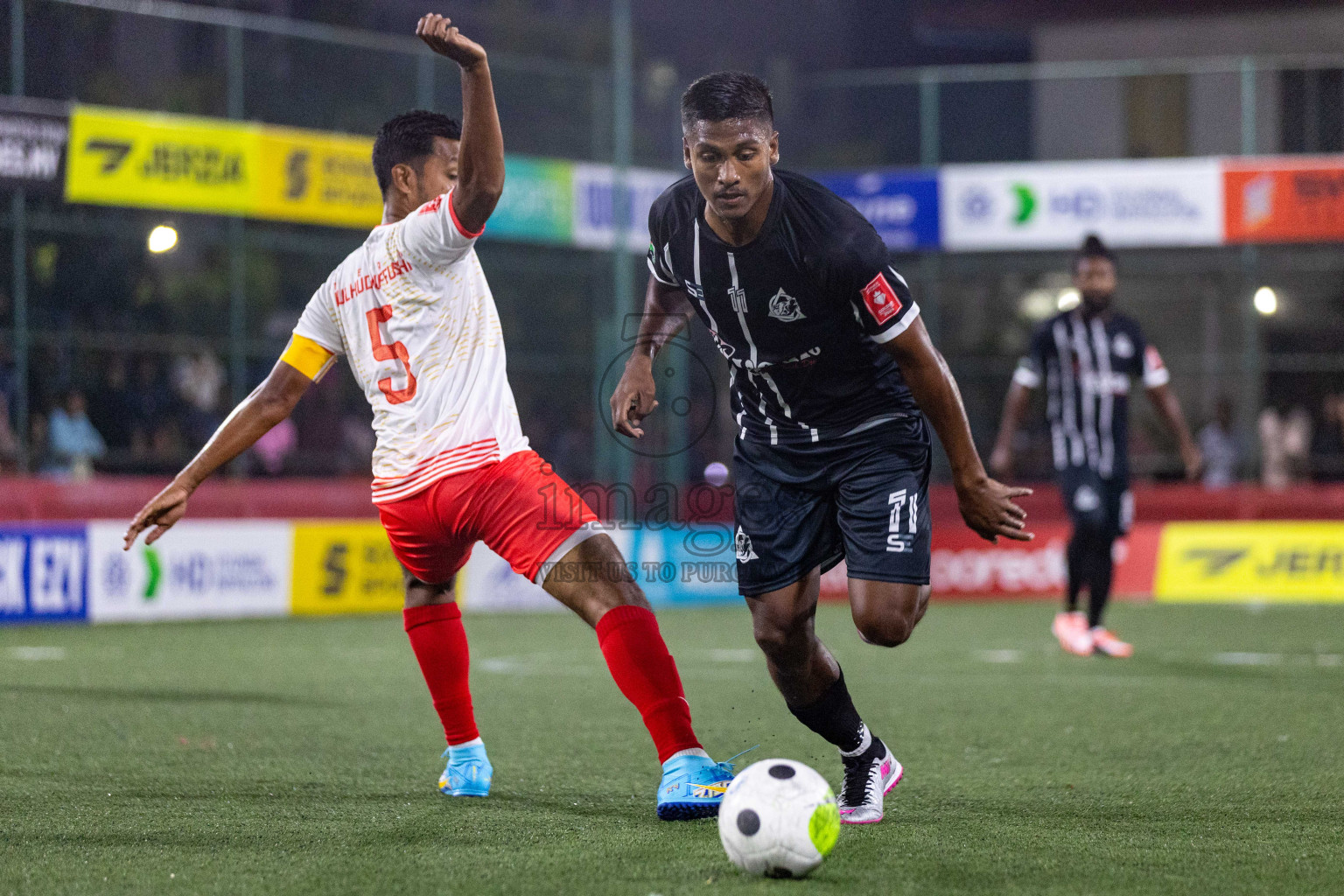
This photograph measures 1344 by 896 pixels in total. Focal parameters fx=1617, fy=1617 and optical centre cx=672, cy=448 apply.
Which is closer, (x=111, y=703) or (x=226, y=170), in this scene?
(x=111, y=703)

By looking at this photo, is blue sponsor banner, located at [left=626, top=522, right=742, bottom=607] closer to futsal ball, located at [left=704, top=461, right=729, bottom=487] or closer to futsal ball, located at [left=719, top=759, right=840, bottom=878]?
futsal ball, located at [left=704, top=461, right=729, bottom=487]

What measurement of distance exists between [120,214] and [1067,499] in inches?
427

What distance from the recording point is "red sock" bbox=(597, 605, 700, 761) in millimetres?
4648

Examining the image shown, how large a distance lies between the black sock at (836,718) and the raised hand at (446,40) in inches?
79.5

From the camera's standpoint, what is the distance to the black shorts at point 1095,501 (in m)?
9.45

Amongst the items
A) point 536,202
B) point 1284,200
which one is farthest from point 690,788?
point 1284,200

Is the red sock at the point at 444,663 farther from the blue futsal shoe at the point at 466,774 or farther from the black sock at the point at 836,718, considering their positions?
the black sock at the point at 836,718

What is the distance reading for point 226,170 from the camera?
16.5 metres

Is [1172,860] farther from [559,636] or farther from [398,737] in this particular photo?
[559,636]

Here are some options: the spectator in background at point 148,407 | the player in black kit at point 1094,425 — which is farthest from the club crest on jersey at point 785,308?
the spectator in background at point 148,407

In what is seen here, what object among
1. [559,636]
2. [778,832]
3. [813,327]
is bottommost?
[559,636]

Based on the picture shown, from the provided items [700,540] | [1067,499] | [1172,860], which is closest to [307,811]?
[1172,860]

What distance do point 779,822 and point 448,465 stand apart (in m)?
1.56

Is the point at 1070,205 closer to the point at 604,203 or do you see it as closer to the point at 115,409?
the point at 604,203
